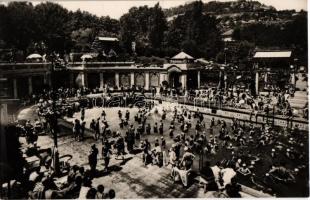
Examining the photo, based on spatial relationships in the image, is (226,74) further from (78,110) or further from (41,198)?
(41,198)

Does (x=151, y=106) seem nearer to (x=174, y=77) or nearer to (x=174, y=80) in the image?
(x=174, y=77)

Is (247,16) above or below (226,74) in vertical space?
above

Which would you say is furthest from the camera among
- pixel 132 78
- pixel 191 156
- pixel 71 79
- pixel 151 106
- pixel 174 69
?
pixel 132 78

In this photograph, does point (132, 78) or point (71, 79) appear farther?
point (132, 78)

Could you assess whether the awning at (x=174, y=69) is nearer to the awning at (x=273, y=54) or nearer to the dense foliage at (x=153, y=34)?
the dense foliage at (x=153, y=34)

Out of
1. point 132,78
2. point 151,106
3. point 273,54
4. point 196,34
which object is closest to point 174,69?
point 132,78

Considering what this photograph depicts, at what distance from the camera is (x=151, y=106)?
37.7 meters

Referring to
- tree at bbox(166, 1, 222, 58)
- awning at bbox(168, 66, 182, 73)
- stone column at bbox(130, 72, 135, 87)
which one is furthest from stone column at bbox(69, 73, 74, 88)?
tree at bbox(166, 1, 222, 58)

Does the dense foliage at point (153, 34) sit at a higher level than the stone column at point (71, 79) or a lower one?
higher

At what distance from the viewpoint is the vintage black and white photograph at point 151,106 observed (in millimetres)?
13950

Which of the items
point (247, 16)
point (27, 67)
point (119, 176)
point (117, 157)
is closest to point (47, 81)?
point (27, 67)

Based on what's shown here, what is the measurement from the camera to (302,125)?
21.3 meters

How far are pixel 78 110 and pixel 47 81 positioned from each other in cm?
1070

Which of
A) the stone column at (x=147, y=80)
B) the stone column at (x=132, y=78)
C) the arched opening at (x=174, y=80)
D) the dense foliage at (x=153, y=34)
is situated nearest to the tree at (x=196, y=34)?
the dense foliage at (x=153, y=34)
